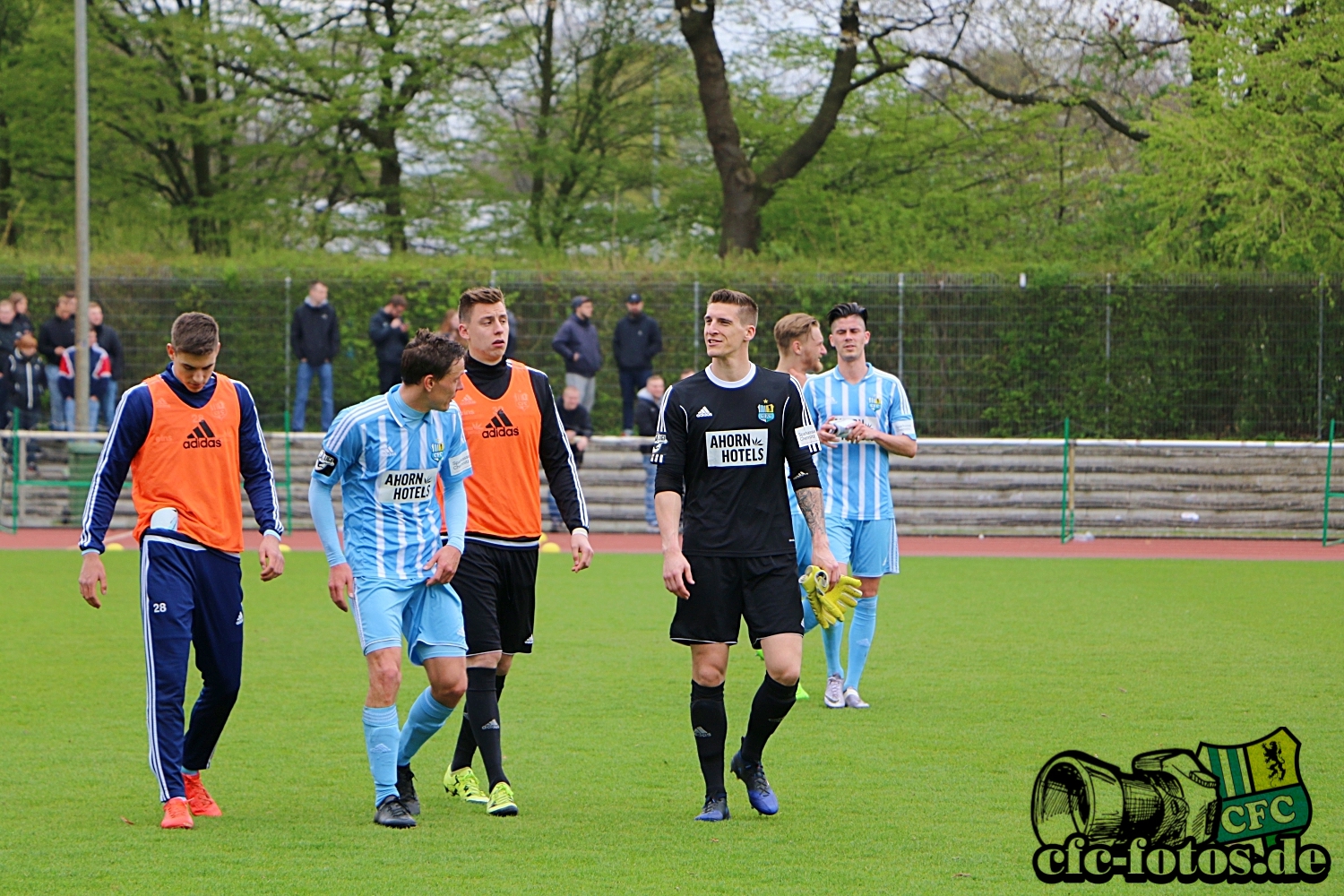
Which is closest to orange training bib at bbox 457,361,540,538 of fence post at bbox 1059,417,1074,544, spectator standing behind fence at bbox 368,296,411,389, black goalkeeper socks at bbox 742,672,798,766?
black goalkeeper socks at bbox 742,672,798,766

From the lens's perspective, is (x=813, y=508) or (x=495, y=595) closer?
(x=813, y=508)

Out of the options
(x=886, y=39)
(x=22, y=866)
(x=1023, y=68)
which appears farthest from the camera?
(x=1023, y=68)

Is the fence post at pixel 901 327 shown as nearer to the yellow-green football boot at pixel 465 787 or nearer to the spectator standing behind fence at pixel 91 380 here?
the spectator standing behind fence at pixel 91 380

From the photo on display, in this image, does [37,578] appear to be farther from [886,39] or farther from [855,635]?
[886,39]

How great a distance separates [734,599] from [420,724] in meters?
1.43

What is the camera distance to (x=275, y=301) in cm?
2150

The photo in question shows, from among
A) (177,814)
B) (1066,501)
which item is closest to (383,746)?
(177,814)

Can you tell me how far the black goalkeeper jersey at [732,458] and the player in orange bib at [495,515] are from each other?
1.81 feet

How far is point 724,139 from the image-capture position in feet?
88.3

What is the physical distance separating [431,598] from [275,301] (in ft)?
53.2

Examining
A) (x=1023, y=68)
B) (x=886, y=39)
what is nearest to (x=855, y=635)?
(x=886, y=39)

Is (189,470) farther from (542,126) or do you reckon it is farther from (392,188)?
(542,126)

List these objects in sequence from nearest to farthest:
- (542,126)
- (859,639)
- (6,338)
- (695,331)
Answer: (859,639) < (6,338) < (695,331) < (542,126)

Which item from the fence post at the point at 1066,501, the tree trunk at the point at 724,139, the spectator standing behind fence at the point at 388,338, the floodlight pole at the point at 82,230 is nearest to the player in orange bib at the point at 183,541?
the fence post at the point at 1066,501
